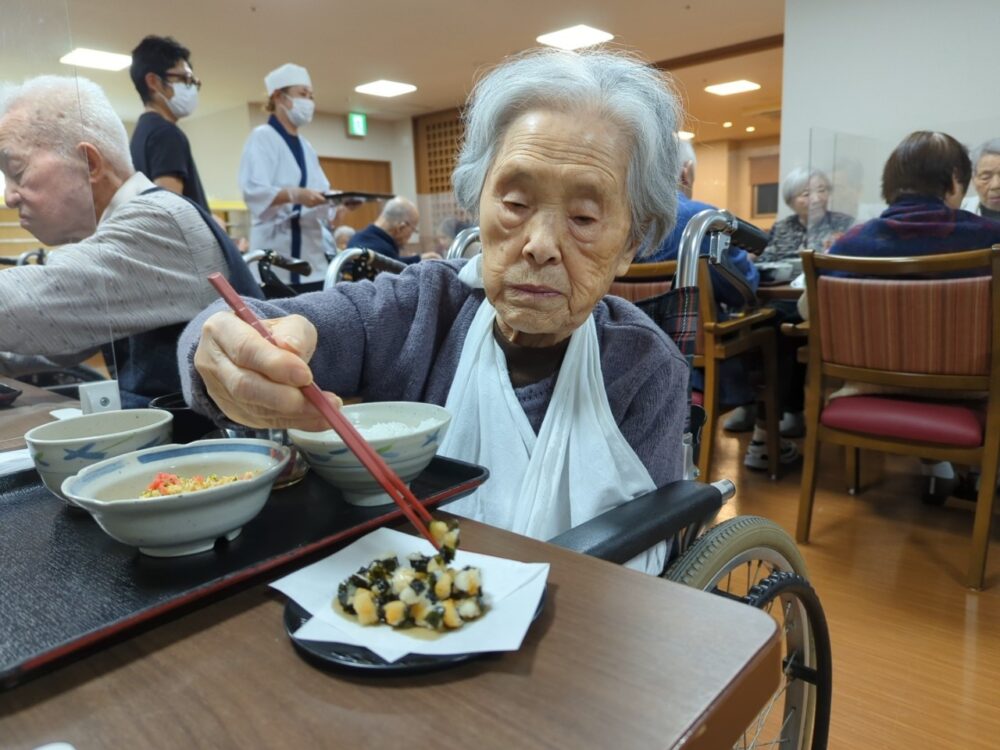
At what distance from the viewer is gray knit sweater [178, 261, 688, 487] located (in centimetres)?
99

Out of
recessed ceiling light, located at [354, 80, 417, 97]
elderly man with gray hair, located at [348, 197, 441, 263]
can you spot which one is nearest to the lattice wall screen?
recessed ceiling light, located at [354, 80, 417, 97]

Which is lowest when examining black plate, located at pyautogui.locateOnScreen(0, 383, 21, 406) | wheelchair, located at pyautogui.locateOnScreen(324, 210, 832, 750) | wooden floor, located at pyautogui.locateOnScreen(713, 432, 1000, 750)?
wooden floor, located at pyautogui.locateOnScreen(713, 432, 1000, 750)

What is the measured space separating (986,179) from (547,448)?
312 centimetres

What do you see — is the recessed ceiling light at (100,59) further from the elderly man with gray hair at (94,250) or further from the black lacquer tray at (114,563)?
the black lacquer tray at (114,563)

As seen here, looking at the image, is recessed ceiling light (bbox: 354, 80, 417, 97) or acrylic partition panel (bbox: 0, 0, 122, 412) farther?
recessed ceiling light (bbox: 354, 80, 417, 97)

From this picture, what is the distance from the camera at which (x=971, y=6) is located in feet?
13.4

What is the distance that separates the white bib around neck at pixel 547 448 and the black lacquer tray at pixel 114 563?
0.77 ft

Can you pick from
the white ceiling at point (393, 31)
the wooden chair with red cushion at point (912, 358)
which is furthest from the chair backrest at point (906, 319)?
the white ceiling at point (393, 31)

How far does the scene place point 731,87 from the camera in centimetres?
810

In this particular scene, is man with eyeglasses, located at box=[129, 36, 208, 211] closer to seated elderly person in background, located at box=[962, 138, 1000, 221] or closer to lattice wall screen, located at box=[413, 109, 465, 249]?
seated elderly person in background, located at box=[962, 138, 1000, 221]

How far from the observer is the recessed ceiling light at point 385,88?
7931 millimetres

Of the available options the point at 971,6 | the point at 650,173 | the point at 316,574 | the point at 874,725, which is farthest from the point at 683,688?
the point at 971,6

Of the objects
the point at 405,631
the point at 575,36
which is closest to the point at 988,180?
the point at 405,631

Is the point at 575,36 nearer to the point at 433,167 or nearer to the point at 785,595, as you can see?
the point at 433,167
